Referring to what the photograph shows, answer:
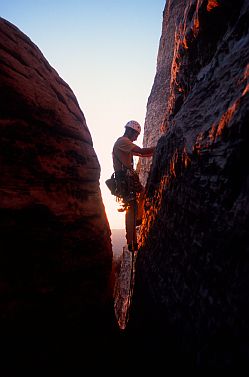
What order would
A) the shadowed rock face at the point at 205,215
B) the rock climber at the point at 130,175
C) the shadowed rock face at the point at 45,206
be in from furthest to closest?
the rock climber at the point at 130,175
the shadowed rock face at the point at 45,206
the shadowed rock face at the point at 205,215

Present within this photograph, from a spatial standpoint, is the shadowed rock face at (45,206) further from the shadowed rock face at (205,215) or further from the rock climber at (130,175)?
the rock climber at (130,175)

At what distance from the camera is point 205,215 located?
2246 millimetres

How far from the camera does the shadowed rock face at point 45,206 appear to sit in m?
3.23

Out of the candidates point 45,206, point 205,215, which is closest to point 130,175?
point 45,206

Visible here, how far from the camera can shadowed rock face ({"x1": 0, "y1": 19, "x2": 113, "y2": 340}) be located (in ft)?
10.6

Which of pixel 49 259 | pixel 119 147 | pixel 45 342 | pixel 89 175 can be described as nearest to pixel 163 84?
pixel 119 147

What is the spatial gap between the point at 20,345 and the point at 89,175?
273 centimetres

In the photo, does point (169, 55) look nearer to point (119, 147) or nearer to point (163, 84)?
point (163, 84)

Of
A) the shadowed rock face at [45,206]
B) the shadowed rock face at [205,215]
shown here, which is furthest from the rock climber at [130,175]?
the shadowed rock face at [205,215]

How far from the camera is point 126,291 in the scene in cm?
1055

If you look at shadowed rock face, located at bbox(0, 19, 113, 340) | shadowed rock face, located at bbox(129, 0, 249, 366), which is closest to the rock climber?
shadowed rock face, located at bbox(0, 19, 113, 340)

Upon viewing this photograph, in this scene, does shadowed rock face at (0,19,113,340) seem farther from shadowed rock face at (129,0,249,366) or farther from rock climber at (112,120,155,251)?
rock climber at (112,120,155,251)

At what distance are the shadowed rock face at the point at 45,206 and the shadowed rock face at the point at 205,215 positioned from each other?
0.99 meters

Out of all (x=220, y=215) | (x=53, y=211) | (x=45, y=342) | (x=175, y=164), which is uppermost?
(x=175, y=164)
